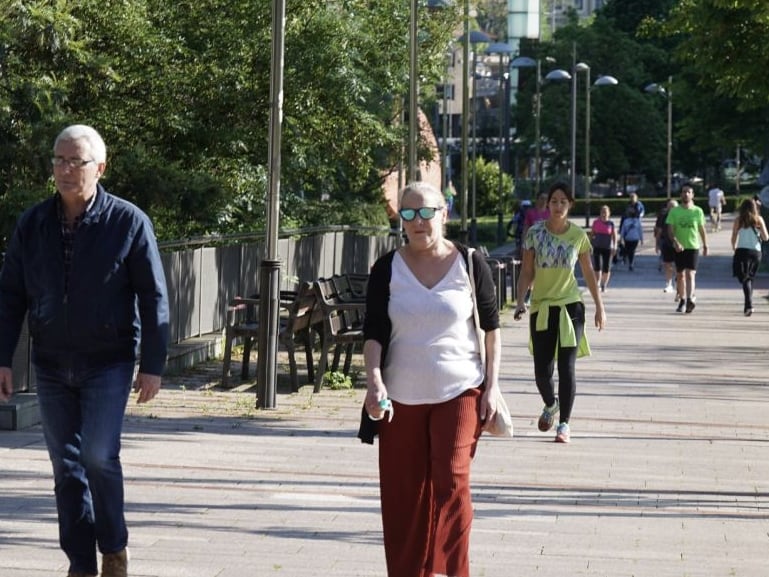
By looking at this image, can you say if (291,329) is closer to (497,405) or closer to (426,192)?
(497,405)

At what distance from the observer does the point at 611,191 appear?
103 m

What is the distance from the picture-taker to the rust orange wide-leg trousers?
6.05 metres

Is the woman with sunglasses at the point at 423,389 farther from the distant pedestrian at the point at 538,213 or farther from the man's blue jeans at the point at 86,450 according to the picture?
the distant pedestrian at the point at 538,213

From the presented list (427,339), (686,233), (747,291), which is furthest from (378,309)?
(747,291)

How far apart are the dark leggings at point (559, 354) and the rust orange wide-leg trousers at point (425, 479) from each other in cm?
488

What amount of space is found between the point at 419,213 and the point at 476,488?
3428mm

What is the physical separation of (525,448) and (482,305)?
4616mm

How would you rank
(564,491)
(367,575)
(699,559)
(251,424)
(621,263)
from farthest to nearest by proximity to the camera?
(621,263)
(251,424)
(564,491)
(699,559)
(367,575)

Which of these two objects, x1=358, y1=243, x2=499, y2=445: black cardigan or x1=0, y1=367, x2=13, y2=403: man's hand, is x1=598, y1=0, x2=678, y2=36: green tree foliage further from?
x1=0, y1=367, x2=13, y2=403: man's hand

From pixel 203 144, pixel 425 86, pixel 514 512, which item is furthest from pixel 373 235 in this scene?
pixel 514 512

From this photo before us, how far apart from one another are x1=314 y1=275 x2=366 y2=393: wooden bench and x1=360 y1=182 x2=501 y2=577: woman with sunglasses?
24.9 ft

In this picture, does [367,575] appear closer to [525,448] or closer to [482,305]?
[482,305]

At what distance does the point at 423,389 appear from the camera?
6105mm

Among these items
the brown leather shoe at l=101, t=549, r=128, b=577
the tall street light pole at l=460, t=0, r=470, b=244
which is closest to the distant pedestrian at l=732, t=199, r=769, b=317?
the tall street light pole at l=460, t=0, r=470, b=244
